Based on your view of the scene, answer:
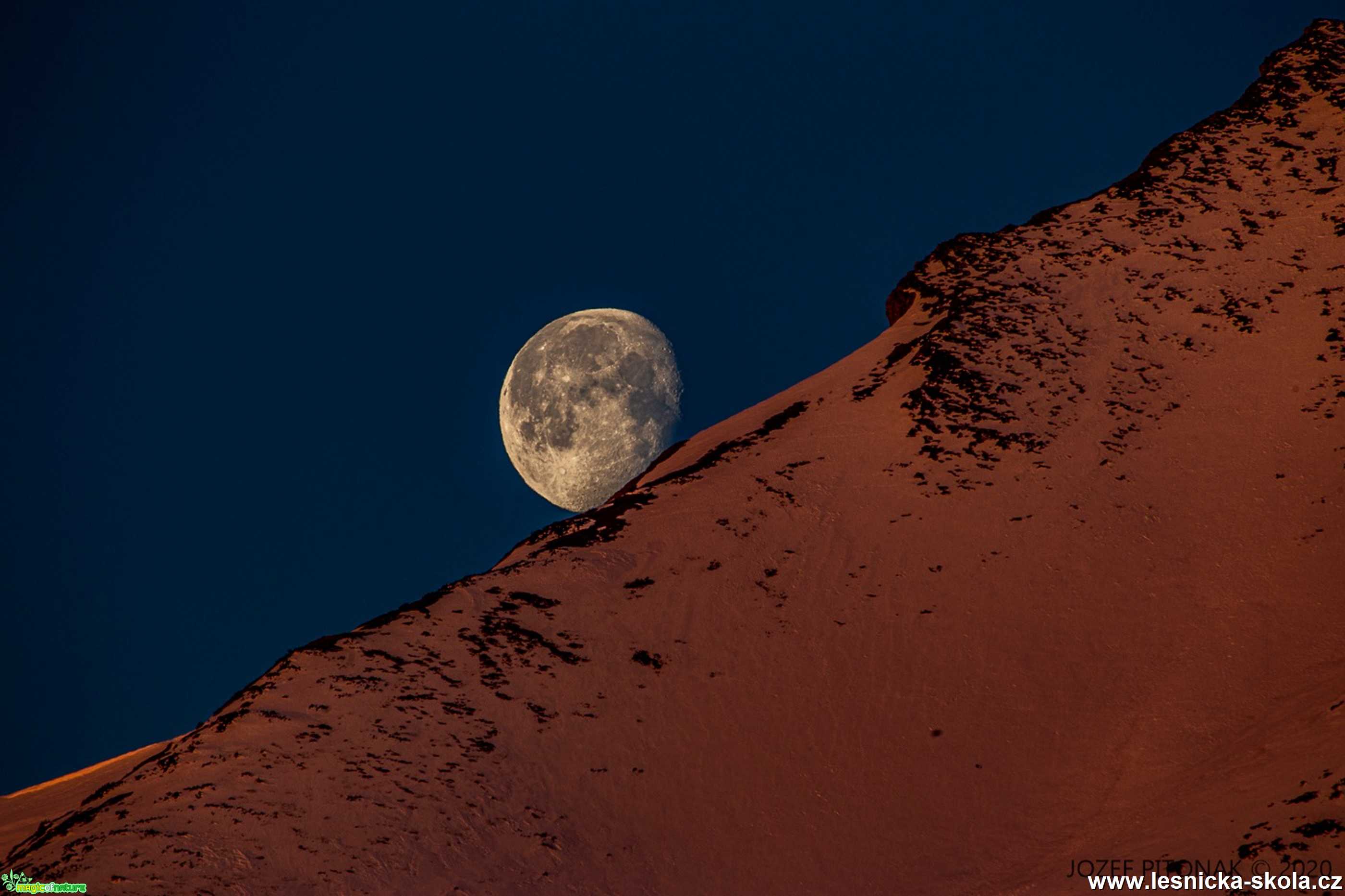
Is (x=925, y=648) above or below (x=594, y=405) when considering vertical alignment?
below

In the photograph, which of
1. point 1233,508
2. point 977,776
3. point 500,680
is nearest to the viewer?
point 977,776

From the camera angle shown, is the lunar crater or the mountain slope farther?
the lunar crater

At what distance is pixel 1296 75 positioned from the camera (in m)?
14.7

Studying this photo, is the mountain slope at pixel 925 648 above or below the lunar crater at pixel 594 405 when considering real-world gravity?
below

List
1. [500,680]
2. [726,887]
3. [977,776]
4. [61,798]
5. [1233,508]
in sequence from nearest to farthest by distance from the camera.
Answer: [726,887]
[977,776]
[500,680]
[1233,508]
[61,798]

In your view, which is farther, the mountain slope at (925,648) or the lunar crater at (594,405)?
the lunar crater at (594,405)

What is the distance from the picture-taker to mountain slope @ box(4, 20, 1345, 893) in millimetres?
8492

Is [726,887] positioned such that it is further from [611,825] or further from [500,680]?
[500,680]

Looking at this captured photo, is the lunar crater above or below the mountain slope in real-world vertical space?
above

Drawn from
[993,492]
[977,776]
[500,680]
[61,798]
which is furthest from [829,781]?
[61,798]

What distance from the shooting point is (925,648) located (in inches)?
409

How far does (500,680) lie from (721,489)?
343 centimetres

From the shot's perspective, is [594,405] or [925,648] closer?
[925,648]

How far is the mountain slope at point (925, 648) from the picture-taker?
849 centimetres
